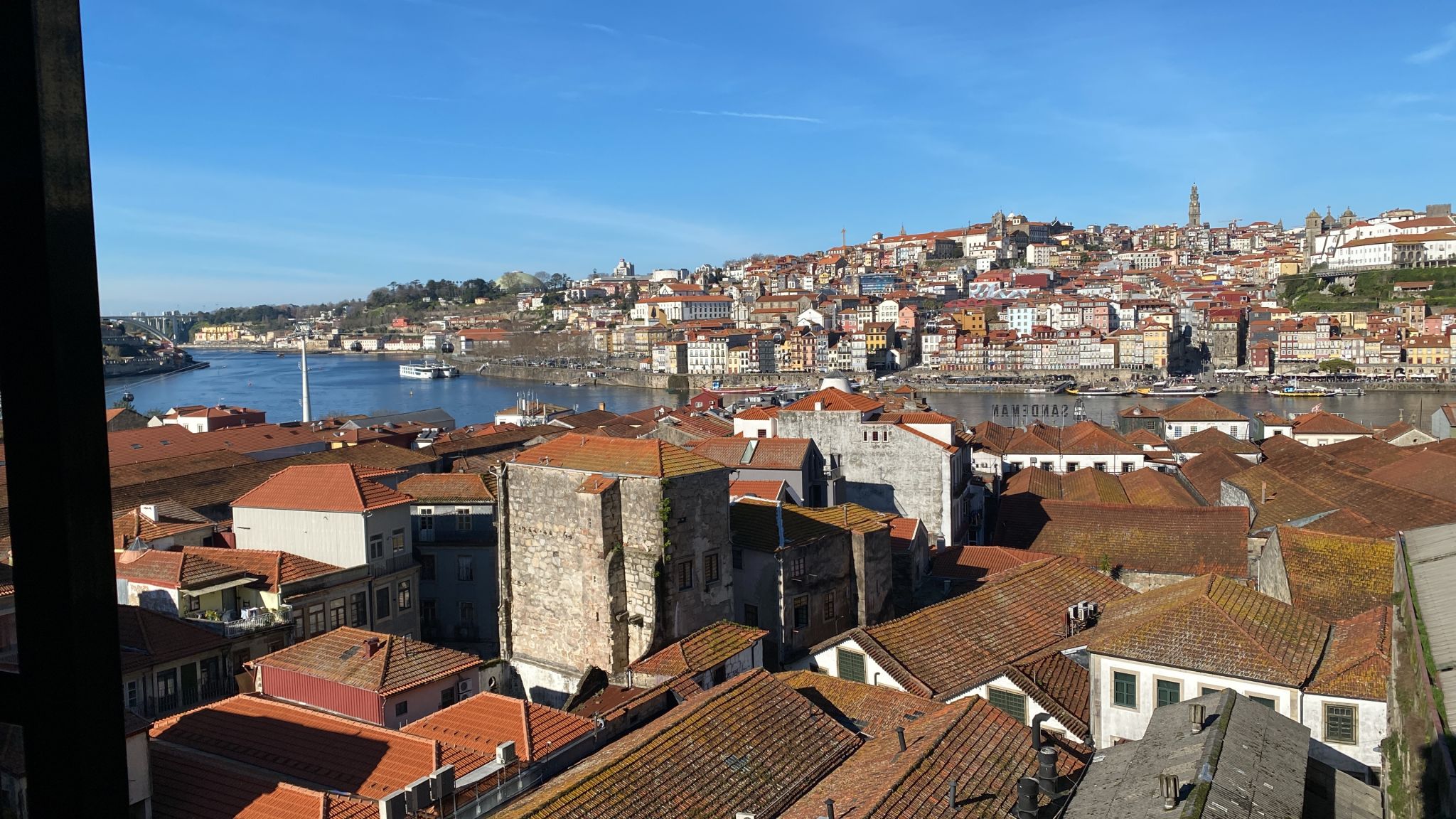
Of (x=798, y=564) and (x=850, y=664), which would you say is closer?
(x=850, y=664)

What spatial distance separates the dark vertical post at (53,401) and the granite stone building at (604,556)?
6366 mm

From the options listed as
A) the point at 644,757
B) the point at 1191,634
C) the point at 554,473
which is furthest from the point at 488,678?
the point at 1191,634

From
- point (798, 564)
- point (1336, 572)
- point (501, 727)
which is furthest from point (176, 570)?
point (1336, 572)

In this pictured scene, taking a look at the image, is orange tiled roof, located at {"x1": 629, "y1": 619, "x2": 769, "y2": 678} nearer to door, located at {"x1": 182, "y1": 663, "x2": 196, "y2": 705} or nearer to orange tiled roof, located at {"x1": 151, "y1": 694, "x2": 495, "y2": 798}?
orange tiled roof, located at {"x1": 151, "y1": 694, "x2": 495, "y2": 798}

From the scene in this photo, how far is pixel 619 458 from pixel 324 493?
311 centimetres

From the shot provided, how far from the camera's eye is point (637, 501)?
714 centimetres

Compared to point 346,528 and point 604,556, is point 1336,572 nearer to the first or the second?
point 604,556

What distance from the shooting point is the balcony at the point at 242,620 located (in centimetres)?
730

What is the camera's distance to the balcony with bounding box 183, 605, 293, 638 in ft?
24.0

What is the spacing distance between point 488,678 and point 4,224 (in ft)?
24.1

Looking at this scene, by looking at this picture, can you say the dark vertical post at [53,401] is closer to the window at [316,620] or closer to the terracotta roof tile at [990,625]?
the terracotta roof tile at [990,625]

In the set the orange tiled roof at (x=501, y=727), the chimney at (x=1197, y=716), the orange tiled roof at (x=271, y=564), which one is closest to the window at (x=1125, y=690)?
the chimney at (x=1197, y=716)

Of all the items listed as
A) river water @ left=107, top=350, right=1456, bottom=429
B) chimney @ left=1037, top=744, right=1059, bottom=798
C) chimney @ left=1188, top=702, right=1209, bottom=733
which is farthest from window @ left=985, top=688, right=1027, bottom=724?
river water @ left=107, top=350, right=1456, bottom=429

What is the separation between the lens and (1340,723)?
570 cm
